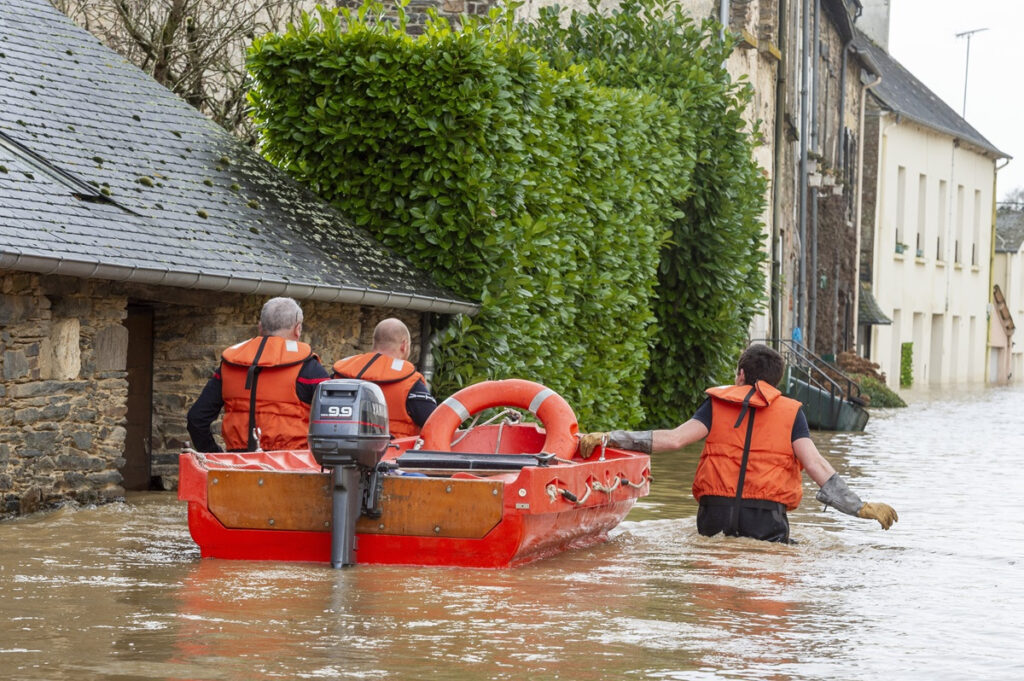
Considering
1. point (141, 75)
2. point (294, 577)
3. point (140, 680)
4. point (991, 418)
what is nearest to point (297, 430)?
point (294, 577)

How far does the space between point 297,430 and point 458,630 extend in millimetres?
3045

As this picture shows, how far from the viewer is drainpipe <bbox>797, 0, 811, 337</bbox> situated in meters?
30.2

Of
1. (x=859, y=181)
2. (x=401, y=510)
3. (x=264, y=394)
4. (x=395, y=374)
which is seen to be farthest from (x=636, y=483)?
(x=859, y=181)

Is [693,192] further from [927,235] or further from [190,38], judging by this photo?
[927,235]

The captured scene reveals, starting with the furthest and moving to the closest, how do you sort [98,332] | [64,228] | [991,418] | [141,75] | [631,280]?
[991,418], [631,280], [141,75], [98,332], [64,228]

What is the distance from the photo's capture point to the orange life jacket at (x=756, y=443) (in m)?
9.60

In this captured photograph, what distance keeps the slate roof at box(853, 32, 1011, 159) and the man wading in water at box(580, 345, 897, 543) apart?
3132cm

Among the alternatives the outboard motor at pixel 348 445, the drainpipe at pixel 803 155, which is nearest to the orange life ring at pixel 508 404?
the outboard motor at pixel 348 445

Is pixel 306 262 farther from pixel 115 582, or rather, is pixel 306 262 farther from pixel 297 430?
pixel 115 582

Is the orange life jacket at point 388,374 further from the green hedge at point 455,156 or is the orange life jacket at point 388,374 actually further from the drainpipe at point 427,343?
the green hedge at point 455,156

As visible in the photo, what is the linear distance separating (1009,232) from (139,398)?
56.6 m

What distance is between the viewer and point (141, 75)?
1500 centimetres

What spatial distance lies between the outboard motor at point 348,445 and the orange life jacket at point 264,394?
1.07 metres

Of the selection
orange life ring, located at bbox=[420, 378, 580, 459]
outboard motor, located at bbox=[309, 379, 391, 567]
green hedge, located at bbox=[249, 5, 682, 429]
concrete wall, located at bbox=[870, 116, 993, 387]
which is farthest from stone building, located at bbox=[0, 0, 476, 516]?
concrete wall, located at bbox=[870, 116, 993, 387]
